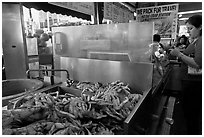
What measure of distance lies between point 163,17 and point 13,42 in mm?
3824

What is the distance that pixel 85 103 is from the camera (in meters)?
1.11

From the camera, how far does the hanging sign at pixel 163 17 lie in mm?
4053

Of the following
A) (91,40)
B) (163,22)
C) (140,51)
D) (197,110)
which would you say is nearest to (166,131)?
(197,110)

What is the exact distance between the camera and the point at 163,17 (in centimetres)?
419

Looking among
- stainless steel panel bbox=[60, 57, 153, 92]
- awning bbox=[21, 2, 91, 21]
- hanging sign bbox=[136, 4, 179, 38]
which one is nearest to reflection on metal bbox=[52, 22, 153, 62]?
stainless steel panel bbox=[60, 57, 153, 92]

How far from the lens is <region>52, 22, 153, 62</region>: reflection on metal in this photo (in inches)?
71.7

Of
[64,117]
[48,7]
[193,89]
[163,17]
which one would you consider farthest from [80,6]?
[163,17]

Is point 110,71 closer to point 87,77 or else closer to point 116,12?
point 87,77

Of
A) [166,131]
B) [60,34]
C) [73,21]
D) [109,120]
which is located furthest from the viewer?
[73,21]

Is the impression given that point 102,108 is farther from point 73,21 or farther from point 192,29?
point 73,21

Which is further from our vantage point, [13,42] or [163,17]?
[163,17]

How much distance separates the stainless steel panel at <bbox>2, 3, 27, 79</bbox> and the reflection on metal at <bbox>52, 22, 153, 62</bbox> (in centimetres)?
69

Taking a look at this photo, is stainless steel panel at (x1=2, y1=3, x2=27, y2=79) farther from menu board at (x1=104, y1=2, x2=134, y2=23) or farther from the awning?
menu board at (x1=104, y1=2, x2=134, y2=23)

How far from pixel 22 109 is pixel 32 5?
1.97 m
